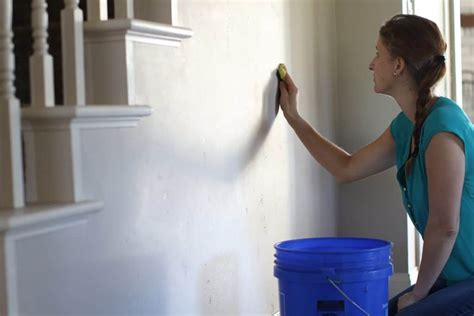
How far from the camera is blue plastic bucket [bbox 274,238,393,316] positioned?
2209mm

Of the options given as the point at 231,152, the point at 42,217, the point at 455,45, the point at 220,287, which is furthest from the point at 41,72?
the point at 455,45

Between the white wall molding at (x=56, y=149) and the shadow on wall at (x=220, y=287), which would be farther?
the shadow on wall at (x=220, y=287)

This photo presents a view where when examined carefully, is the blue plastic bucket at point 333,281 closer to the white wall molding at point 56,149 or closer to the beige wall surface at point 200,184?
the beige wall surface at point 200,184

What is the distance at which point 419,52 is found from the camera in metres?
2.43

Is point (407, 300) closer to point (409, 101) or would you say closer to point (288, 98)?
point (409, 101)

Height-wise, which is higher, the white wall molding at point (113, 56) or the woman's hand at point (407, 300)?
the white wall molding at point (113, 56)

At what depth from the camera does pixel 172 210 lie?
85.2 inches

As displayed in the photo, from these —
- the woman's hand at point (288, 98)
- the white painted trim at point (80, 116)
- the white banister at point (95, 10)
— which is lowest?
the white painted trim at point (80, 116)

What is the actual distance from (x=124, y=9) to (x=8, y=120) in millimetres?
500

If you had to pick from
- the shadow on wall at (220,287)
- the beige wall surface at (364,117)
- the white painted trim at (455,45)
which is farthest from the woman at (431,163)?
the white painted trim at (455,45)

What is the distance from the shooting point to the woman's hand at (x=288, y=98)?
2830mm

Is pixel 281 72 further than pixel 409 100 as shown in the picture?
Yes

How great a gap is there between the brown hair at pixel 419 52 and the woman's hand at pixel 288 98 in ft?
1.47

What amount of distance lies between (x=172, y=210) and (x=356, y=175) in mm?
943
